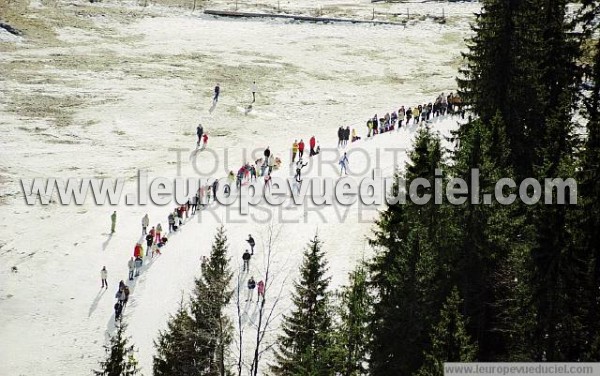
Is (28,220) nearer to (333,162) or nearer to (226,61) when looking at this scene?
(333,162)

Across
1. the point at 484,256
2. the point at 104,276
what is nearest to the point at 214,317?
the point at 484,256

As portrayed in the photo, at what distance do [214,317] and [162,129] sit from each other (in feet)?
115

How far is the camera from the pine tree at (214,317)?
1844 cm

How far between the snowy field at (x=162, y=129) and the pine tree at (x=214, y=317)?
4.65 metres

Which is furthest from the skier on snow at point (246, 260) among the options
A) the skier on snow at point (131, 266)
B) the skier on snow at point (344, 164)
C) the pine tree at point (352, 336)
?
the skier on snow at point (344, 164)

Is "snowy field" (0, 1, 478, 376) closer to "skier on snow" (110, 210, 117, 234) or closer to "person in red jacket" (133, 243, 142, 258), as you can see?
"skier on snow" (110, 210, 117, 234)

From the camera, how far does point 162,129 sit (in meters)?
52.1

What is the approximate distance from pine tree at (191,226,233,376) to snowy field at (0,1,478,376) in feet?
15.3

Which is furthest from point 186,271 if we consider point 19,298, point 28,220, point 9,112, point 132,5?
point 132,5

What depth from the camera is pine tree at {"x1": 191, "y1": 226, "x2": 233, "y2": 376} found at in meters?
18.4

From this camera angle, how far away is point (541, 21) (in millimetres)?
28359

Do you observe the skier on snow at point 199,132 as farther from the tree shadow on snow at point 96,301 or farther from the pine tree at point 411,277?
the pine tree at point 411,277

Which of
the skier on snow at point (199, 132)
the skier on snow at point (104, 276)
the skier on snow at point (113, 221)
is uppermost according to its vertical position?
the skier on snow at point (199, 132)

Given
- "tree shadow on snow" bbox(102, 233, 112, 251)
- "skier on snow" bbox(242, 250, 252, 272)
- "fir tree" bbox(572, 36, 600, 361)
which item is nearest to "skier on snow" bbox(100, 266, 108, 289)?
"tree shadow on snow" bbox(102, 233, 112, 251)
